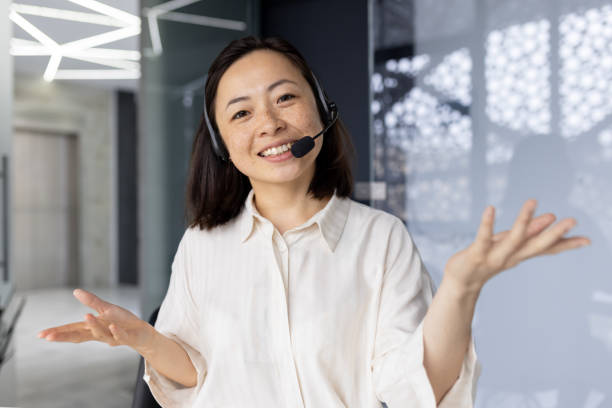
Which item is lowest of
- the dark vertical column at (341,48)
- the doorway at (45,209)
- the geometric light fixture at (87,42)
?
the doorway at (45,209)

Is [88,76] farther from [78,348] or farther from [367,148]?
[367,148]

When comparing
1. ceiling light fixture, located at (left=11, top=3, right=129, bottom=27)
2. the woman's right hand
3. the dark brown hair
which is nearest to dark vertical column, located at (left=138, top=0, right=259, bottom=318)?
ceiling light fixture, located at (left=11, top=3, right=129, bottom=27)

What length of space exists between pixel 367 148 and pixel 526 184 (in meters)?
0.87

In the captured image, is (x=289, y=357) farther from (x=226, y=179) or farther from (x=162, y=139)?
(x=162, y=139)

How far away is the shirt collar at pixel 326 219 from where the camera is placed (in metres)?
0.88

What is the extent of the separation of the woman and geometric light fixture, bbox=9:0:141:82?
238cm

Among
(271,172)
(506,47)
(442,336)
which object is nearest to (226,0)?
(506,47)

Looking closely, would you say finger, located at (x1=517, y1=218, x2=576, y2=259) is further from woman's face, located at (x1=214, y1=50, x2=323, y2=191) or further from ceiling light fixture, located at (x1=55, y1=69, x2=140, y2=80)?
ceiling light fixture, located at (x1=55, y1=69, x2=140, y2=80)

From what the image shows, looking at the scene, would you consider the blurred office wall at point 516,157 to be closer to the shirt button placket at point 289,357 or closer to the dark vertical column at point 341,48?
the dark vertical column at point 341,48

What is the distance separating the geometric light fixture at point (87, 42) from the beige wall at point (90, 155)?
0.33 metres

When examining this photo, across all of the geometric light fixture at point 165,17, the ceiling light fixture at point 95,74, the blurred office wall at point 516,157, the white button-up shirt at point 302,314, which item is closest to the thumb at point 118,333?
the white button-up shirt at point 302,314

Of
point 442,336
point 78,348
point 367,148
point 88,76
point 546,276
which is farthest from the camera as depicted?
point 88,76

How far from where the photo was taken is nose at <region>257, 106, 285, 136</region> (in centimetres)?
82

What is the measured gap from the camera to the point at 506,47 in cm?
230
